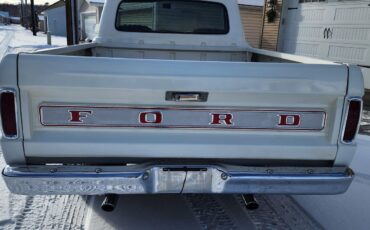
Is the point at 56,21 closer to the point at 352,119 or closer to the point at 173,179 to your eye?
the point at 173,179

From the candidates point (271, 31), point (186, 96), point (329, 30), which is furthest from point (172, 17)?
point (271, 31)

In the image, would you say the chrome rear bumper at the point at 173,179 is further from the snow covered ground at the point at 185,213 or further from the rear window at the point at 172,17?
the rear window at the point at 172,17

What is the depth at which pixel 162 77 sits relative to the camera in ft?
7.29

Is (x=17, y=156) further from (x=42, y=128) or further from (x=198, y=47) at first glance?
(x=198, y=47)

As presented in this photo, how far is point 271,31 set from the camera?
452 inches

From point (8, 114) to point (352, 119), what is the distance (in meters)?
2.32

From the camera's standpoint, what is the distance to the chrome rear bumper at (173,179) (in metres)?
2.27

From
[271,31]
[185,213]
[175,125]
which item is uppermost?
[271,31]

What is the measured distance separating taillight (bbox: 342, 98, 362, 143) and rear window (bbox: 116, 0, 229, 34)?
8.32ft

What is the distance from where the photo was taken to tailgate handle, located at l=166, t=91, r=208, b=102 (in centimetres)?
228

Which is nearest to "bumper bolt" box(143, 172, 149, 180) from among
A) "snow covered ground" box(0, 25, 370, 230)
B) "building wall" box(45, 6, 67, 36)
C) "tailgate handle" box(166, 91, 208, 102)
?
"tailgate handle" box(166, 91, 208, 102)

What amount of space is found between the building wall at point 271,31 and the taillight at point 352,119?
912cm

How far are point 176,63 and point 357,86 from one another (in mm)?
→ 1242

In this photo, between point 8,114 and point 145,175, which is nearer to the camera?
point 8,114
